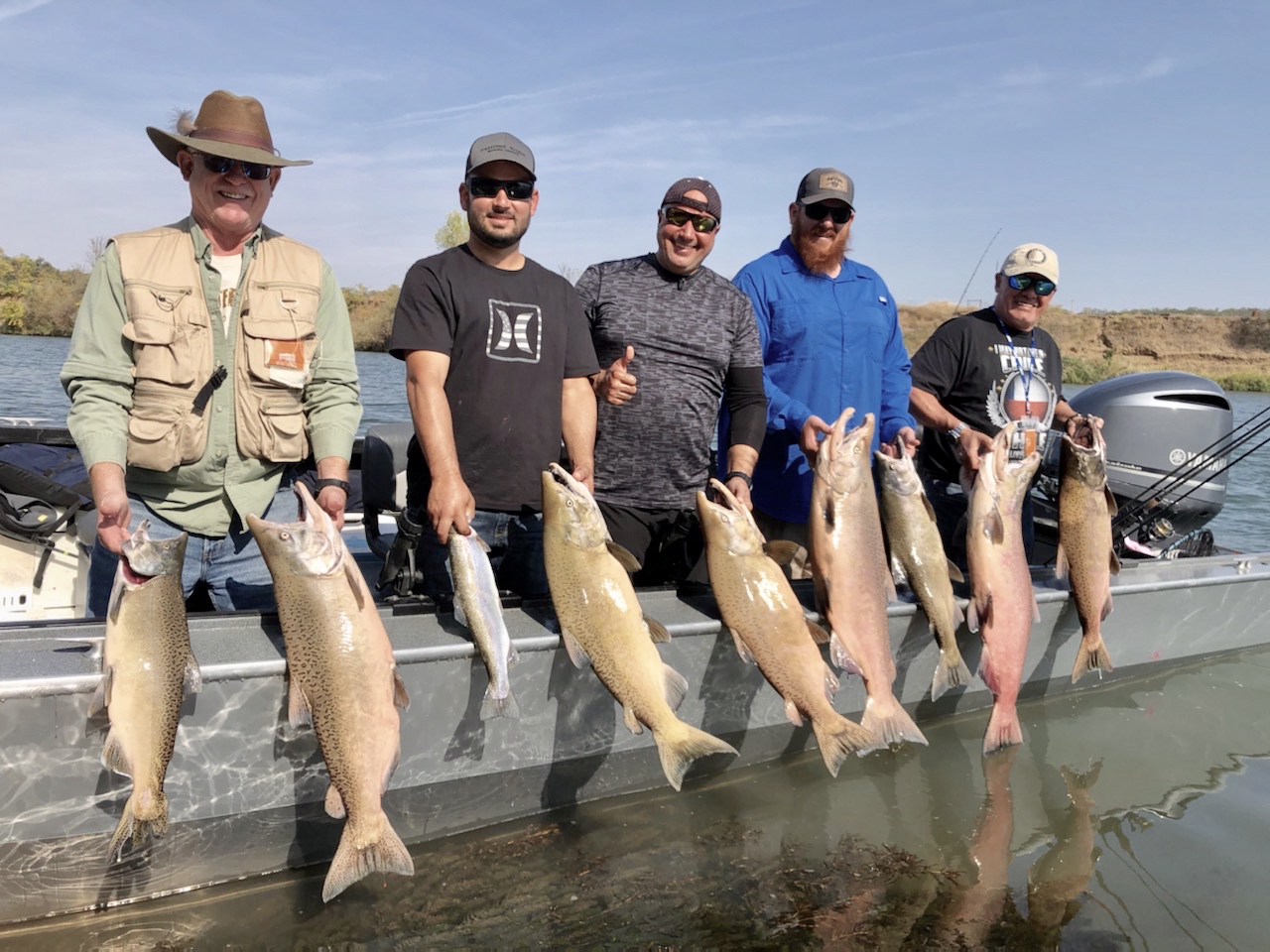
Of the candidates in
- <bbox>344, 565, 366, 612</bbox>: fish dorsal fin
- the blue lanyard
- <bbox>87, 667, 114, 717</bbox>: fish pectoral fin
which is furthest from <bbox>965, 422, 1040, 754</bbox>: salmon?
<bbox>87, 667, 114, 717</bbox>: fish pectoral fin

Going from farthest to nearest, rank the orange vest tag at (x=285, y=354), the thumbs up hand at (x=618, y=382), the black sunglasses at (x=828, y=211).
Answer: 1. the black sunglasses at (x=828, y=211)
2. the thumbs up hand at (x=618, y=382)
3. the orange vest tag at (x=285, y=354)

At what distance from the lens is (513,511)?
366 centimetres

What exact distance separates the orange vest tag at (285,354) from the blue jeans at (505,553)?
717mm

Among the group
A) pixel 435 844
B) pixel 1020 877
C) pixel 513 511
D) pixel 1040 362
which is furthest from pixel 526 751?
pixel 1040 362

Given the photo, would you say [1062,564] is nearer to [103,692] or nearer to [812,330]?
[812,330]

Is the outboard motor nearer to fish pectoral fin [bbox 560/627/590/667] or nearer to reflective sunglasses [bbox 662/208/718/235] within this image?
reflective sunglasses [bbox 662/208/718/235]

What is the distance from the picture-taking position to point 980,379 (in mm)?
5039

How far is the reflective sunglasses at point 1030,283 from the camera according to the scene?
5035 millimetres

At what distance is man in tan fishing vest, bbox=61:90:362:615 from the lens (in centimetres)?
300

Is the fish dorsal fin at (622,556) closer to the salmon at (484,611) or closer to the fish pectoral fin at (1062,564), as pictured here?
the salmon at (484,611)

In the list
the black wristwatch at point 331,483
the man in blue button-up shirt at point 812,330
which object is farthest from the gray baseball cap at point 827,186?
the black wristwatch at point 331,483

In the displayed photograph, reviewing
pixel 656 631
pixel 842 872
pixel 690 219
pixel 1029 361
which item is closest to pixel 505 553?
pixel 656 631

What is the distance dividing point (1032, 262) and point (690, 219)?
2.15 m

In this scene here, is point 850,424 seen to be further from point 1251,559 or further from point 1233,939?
point 1251,559
